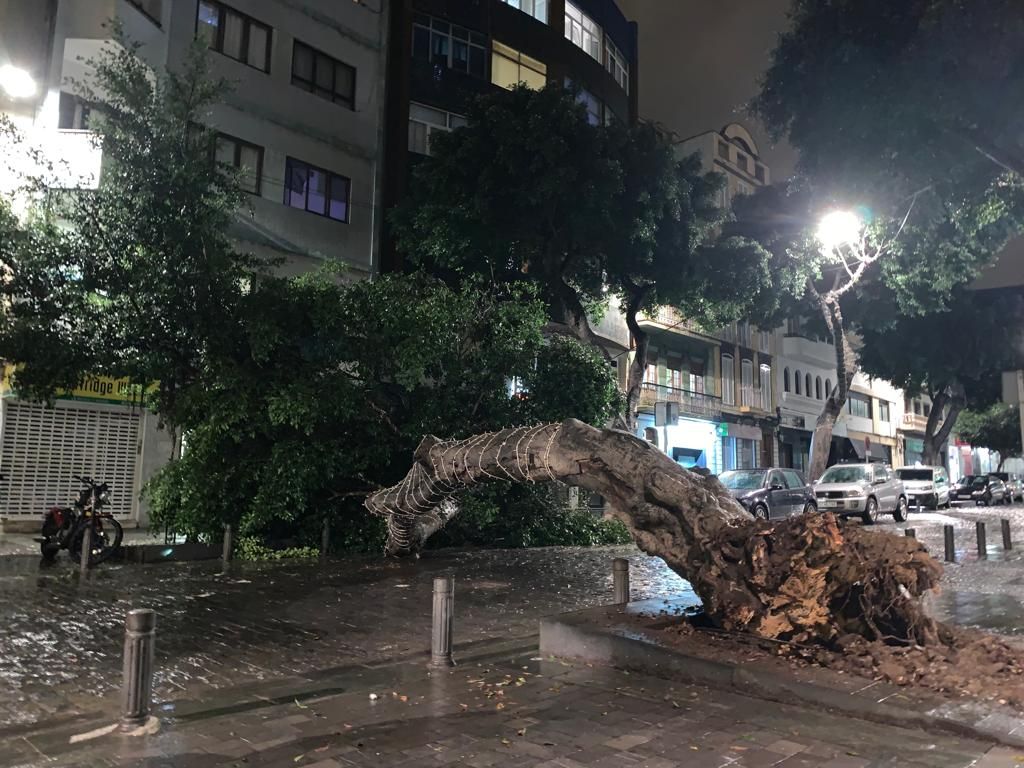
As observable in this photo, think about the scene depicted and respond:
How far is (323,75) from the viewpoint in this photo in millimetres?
23328

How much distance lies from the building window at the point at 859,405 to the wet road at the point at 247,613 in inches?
1625

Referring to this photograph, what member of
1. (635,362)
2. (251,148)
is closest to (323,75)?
(251,148)

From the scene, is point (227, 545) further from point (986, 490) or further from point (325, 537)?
point (986, 490)

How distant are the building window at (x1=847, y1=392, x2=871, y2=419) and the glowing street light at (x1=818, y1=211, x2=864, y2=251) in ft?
89.9

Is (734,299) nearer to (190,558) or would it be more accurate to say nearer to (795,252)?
(795,252)

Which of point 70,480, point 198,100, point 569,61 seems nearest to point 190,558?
point 70,480

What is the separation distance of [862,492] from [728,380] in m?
15.8

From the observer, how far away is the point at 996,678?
17.7 ft

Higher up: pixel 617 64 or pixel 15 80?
pixel 617 64

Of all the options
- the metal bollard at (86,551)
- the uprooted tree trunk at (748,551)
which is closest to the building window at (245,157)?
the metal bollard at (86,551)

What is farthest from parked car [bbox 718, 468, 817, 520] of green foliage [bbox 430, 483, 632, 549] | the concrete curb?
the concrete curb

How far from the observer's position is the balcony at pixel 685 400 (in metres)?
33.3

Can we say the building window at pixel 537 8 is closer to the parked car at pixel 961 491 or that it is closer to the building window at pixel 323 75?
the building window at pixel 323 75

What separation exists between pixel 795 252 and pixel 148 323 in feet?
61.6
